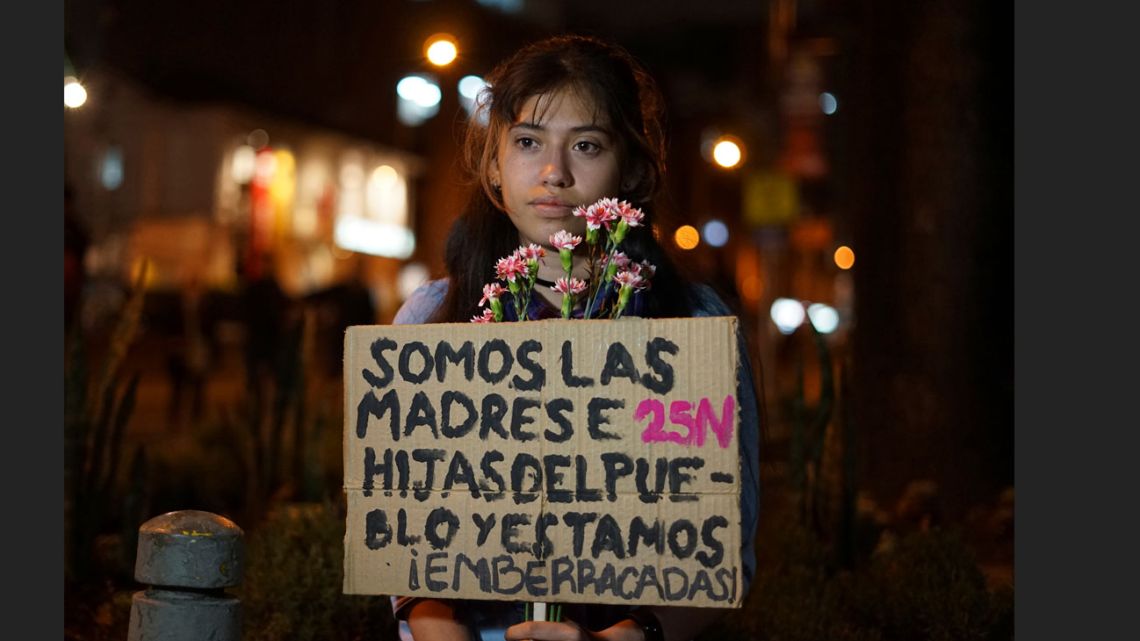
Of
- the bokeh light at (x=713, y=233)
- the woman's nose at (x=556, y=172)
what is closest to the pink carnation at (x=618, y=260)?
the woman's nose at (x=556, y=172)

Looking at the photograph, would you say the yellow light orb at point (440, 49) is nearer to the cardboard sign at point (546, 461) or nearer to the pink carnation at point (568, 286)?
the pink carnation at point (568, 286)

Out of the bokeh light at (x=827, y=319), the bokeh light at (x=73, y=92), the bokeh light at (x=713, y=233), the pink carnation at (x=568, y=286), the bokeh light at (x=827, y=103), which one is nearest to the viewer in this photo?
the pink carnation at (x=568, y=286)

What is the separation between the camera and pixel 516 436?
8.20ft

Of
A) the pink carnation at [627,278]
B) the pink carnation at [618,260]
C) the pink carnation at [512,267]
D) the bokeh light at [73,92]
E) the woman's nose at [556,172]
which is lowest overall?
the pink carnation at [627,278]

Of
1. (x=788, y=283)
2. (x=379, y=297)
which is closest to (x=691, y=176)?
(x=788, y=283)

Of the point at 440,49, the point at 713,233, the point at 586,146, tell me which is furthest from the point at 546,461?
the point at 713,233

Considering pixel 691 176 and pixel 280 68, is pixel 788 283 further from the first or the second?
pixel 280 68

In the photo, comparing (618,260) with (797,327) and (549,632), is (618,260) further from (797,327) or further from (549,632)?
(797,327)

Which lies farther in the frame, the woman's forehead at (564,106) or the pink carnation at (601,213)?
the woman's forehead at (564,106)

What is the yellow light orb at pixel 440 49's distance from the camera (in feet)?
35.1

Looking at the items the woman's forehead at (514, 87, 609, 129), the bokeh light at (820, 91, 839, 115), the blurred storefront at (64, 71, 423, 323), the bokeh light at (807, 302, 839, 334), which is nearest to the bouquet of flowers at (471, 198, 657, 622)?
the woman's forehead at (514, 87, 609, 129)

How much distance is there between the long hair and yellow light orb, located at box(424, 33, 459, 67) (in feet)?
24.7

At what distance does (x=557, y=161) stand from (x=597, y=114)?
161 millimetres

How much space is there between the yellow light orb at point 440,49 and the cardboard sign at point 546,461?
838 centimetres
